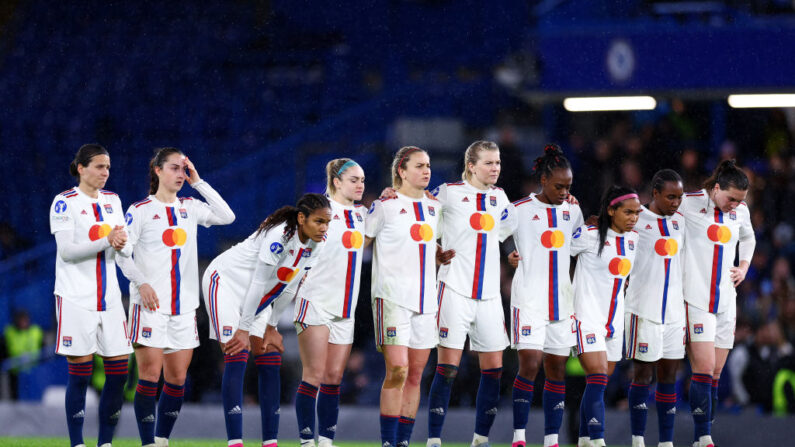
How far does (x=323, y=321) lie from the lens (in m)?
6.94

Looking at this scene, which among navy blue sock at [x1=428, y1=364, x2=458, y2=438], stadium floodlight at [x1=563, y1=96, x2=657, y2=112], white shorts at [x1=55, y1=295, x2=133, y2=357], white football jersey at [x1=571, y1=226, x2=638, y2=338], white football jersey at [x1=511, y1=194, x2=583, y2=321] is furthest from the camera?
stadium floodlight at [x1=563, y1=96, x2=657, y2=112]

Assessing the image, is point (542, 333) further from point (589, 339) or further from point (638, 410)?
point (638, 410)

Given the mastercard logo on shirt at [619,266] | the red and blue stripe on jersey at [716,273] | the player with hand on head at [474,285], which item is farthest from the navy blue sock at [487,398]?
the red and blue stripe on jersey at [716,273]

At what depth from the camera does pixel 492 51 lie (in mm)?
17516

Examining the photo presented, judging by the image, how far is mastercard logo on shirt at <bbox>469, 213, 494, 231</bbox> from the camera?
723cm

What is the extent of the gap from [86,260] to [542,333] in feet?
9.89

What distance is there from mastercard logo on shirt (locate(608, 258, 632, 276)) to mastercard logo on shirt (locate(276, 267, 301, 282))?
7.50ft

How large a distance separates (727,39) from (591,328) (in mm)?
5573

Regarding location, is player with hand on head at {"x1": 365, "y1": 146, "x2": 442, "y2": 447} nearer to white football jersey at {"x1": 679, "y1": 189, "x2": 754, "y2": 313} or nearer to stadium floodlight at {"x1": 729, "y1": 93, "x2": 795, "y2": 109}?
white football jersey at {"x1": 679, "y1": 189, "x2": 754, "y2": 313}

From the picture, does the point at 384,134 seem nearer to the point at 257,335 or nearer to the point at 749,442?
the point at 749,442

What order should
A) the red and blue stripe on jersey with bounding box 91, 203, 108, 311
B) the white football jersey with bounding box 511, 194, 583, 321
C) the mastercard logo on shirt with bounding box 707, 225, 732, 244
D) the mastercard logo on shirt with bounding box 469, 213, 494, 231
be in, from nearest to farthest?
Result: the red and blue stripe on jersey with bounding box 91, 203, 108, 311
the mastercard logo on shirt with bounding box 469, 213, 494, 231
the white football jersey with bounding box 511, 194, 583, 321
the mastercard logo on shirt with bounding box 707, 225, 732, 244

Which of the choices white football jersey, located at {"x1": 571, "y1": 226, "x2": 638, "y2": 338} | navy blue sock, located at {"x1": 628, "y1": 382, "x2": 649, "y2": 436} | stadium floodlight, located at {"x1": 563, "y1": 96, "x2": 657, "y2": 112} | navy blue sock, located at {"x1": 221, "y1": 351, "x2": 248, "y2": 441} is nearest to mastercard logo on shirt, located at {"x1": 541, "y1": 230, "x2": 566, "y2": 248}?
white football jersey, located at {"x1": 571, "y1": 226, "x2": 638, "y2": 338}

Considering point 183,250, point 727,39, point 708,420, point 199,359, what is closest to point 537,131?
point 727,39

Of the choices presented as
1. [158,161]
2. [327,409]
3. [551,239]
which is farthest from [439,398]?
[158,161]
